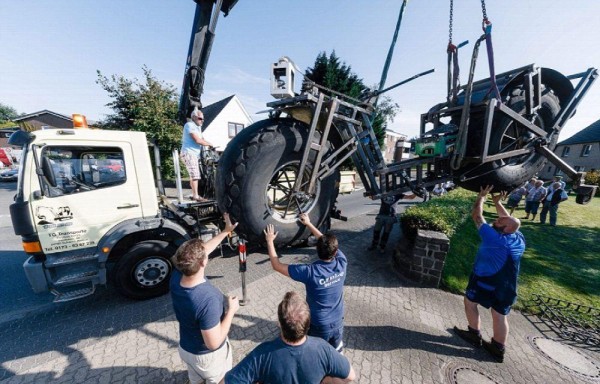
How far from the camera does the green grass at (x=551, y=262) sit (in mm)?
4340

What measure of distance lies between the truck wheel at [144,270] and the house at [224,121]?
57.2 ft

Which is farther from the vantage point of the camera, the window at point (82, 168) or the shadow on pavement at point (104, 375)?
the window at point (82, 168)

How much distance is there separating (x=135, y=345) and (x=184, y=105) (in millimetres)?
5076

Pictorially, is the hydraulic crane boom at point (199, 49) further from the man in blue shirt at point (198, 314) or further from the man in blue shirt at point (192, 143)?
the man in blue shirt at point (198, 314)

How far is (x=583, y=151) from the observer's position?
2702 centimetres

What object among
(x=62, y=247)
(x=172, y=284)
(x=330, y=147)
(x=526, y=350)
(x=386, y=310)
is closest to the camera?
(x=172, y=284)

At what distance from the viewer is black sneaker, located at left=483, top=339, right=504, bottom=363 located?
2771 millimetres

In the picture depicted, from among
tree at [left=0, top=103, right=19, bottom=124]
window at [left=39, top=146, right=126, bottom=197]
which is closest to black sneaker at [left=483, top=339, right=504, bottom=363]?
window at [left=39, top=146, right=126, bottom=197]

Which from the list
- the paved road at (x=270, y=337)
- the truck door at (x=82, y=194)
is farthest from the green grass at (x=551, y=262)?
the truck door at (x=82, y=194)

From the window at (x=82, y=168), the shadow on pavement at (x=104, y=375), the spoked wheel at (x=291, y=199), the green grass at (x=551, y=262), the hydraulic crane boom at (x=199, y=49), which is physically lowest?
the green grass at (x=551, y=262)

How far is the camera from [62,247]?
333 centimetres

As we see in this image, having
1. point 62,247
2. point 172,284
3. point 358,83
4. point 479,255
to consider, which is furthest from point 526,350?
point 358,83

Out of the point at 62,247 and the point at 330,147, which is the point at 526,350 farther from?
the point at 62,247

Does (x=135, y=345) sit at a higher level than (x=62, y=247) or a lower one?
lower
